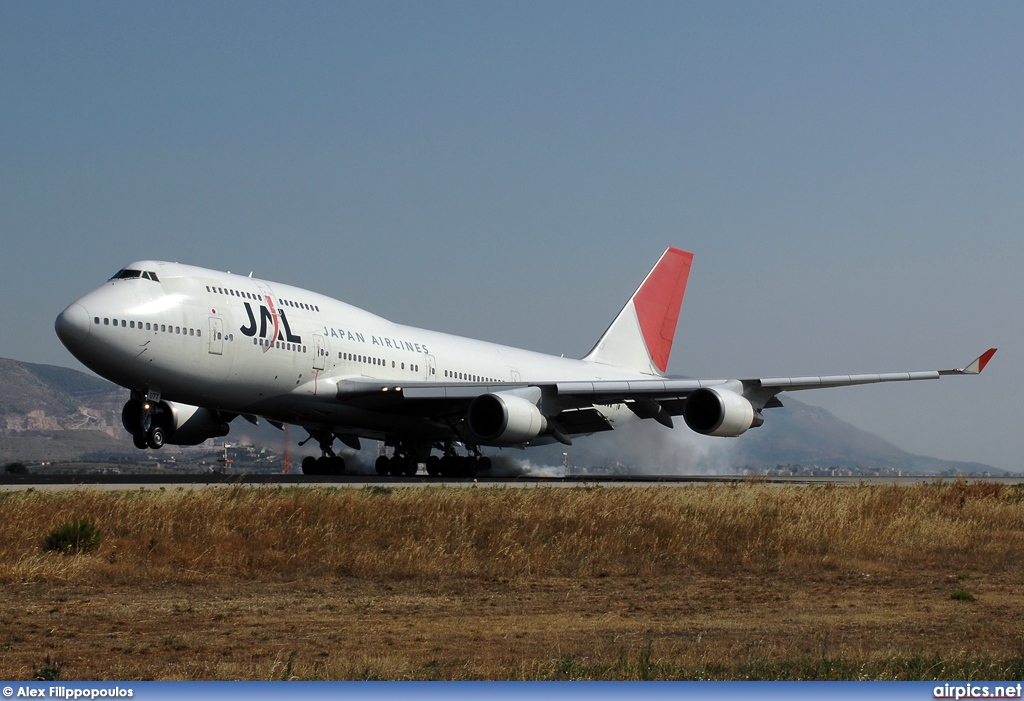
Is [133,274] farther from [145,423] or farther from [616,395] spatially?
[616,395]

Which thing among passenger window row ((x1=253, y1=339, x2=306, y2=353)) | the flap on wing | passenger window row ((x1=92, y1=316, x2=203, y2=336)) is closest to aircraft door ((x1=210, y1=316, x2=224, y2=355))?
passenger window row ((x1=92, y1=316, x2=203, y2=336))

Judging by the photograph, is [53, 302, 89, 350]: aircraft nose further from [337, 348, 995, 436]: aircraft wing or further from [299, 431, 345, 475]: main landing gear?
[299, 431, 345, 475]: main landing gear

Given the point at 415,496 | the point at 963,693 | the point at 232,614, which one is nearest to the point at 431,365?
the point at 415,496

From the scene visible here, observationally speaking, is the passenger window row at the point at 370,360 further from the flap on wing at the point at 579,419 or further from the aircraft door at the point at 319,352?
the flap on wing at the point at 579,419

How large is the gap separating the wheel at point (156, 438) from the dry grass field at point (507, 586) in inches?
296

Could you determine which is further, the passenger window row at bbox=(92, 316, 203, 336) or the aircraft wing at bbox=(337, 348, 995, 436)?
the aircraft wing at bbox=(337, 348, 995, 436)

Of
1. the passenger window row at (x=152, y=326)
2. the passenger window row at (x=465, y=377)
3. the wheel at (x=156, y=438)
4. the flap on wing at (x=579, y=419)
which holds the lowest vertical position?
the wheel at (x=156, y=438)

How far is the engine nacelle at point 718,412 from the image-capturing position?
3222 cm

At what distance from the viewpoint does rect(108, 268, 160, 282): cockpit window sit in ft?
89.7

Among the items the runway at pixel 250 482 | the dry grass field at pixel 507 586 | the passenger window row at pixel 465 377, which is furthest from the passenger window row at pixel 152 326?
the passenger window row at pixel 465 377

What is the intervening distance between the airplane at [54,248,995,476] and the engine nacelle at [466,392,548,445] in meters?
0.04

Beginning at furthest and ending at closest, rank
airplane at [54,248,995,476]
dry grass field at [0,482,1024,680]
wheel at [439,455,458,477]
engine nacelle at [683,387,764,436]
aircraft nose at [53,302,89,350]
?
wheel at [439,455,458,477]
engine nacelle at [683,387,764,436]
airplane at [54,248,995,476]
aircraft nose at [53,302,89,350]
dry grass field at [0,482,1024,680]

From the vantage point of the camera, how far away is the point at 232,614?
36.5 ft

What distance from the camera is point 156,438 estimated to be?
2764 centimetres
